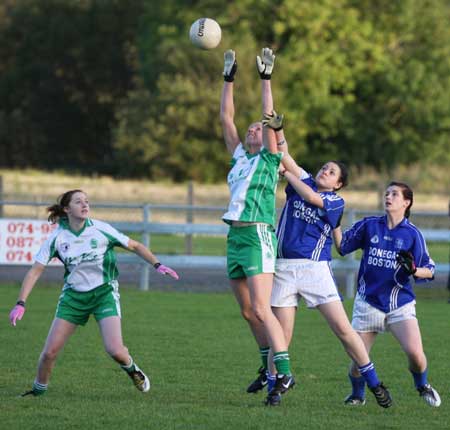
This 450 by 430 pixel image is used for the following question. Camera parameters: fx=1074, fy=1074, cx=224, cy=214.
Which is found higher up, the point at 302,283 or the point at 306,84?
the point at 306,84

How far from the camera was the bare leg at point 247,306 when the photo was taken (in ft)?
27.3

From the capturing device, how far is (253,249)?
7988 millimetres

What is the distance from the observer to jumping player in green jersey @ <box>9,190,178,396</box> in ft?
27.0

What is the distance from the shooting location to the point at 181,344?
38.3ft

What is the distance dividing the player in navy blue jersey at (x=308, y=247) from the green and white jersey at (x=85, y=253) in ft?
4.14

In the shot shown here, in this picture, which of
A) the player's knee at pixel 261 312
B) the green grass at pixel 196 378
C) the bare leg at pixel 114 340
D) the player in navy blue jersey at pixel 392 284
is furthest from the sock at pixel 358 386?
the bare leg at pixel 114 340

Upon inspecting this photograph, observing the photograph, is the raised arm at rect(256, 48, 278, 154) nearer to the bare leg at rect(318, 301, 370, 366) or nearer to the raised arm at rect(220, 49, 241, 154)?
the raised arm at rect(220, 49, 241, 154)

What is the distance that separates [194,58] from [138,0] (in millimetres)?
18532

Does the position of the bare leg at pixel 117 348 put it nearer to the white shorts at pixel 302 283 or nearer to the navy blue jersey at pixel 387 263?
the white shorts at pixel 302 283

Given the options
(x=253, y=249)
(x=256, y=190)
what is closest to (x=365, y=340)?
(x=253, y=249)

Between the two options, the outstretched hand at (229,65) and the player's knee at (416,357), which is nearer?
the player's knee at (416,357)

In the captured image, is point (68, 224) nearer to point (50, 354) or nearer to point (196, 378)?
point (50, 354)

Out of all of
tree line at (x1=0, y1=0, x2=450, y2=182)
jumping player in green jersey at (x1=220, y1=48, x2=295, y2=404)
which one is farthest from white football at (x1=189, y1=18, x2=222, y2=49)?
tree line at (x1=0, y1=0, x2=450, y2=182)

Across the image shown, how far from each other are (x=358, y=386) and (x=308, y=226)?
1.29 m
